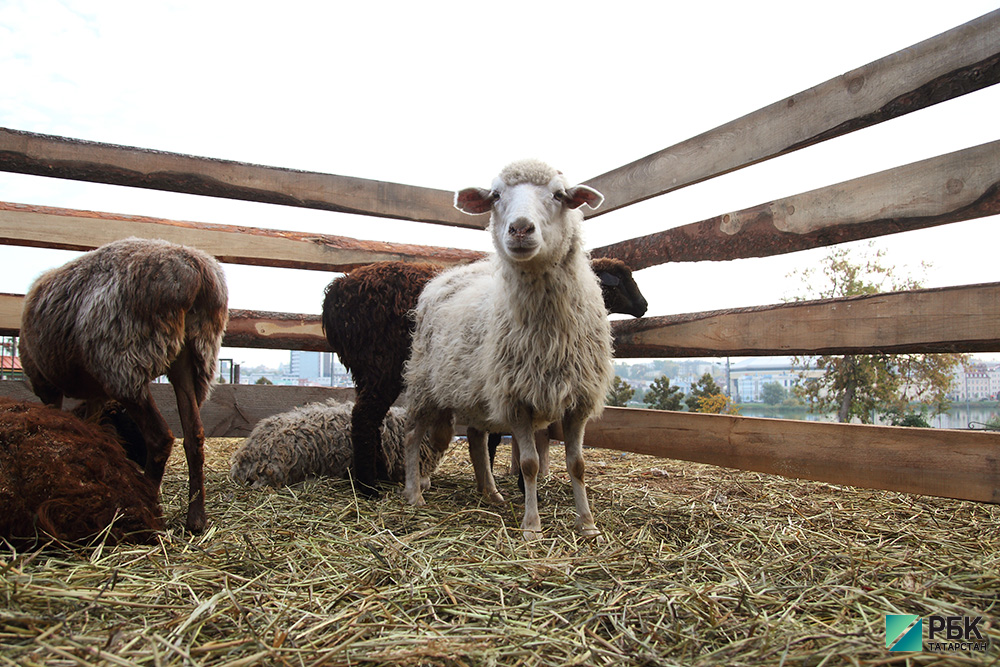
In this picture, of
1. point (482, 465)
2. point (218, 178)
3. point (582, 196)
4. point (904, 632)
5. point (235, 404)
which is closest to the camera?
point (904, 632)

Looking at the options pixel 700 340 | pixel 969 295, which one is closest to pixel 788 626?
pixel 969 295

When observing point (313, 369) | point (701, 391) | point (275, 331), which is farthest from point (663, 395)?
point (275, 331)

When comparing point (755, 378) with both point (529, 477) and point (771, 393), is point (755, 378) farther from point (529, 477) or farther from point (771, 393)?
point (529, 477)

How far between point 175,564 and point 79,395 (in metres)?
1.59

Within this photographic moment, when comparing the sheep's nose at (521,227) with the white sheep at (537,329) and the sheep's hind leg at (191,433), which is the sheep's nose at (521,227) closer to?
the white sheep at (537,329)

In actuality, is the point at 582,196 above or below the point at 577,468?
above

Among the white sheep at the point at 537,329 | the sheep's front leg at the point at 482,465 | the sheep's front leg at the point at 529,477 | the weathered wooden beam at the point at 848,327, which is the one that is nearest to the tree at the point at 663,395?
the weathered wooden beam at the point at 848,327

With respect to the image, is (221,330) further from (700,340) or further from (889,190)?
(889,190)

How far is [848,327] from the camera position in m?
3.17

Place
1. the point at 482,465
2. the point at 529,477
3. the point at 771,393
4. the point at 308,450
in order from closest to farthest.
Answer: the point at 529,477 → the point at 482,465 → the point at 308,450 → the point at 771,393

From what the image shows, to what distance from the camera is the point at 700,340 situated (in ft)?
13.2

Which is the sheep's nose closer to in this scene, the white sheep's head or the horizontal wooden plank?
the white sheep's head

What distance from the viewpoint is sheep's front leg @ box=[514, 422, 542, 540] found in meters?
2.97

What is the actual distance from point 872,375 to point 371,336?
18.3 feet
